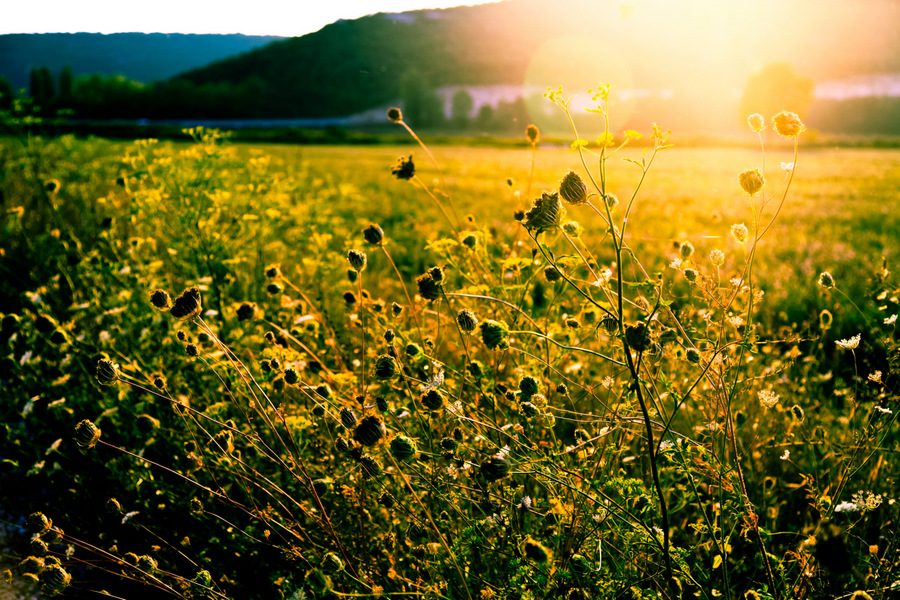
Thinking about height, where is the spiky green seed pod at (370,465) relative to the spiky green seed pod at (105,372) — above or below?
below

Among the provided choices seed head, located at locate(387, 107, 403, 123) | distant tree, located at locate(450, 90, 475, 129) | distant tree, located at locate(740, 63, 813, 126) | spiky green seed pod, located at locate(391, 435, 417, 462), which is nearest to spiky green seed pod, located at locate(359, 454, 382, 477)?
spiky green seed pod, located at locate(391, 435, 417, 462)

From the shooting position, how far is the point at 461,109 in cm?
6284

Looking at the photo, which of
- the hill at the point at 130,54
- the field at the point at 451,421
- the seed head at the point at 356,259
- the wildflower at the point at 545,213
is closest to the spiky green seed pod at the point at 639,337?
the field at the point at 451,421

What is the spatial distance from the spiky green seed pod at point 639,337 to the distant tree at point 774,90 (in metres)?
67.0

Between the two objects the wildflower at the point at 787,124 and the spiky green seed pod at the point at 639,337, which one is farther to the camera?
the wildflower at the point at 787,124

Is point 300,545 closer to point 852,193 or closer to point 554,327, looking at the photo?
point 554,327

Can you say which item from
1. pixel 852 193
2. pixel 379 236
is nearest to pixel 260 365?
pixel 379 236

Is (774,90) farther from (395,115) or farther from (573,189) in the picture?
(573,189)

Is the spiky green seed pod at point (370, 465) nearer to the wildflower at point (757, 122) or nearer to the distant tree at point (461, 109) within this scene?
the wildflower at point (757, 122)

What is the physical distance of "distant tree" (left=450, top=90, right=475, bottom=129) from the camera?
2404 inches

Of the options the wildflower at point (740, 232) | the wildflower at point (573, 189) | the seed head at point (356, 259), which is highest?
the wildflower at point (573, 189)

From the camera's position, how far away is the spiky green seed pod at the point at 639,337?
3.25 feet

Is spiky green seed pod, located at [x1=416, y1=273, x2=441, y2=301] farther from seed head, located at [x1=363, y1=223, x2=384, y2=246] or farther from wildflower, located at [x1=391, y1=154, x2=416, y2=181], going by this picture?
wildflower, located at [x1=391, y1=154, x2=416, y2=181]

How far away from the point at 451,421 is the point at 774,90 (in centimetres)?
7158
